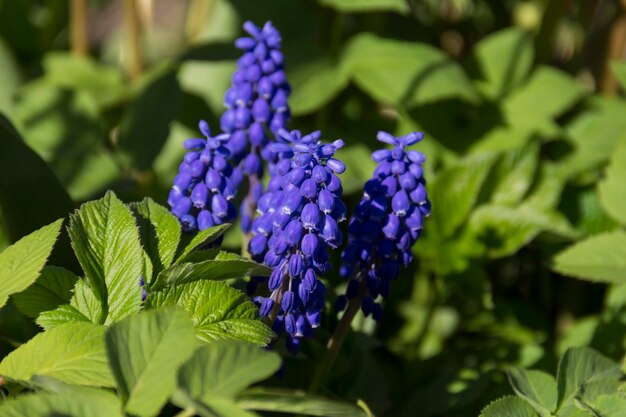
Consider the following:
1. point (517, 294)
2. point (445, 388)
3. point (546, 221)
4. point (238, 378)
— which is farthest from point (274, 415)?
point (517, 294)

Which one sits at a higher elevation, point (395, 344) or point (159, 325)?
point (159, 325)

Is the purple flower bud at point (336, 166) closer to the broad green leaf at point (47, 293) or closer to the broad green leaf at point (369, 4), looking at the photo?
the broad green leaf at point (47, 293)

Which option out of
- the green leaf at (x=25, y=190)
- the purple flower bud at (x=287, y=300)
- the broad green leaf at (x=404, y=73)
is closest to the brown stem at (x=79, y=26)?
the broad green leaf at (x=404, y=73)

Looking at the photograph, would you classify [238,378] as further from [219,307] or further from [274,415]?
[274,415]

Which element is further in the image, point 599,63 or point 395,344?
point 599,63

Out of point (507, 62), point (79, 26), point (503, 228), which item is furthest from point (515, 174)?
point (79, 26)

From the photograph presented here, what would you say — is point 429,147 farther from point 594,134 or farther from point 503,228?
point 594,134
